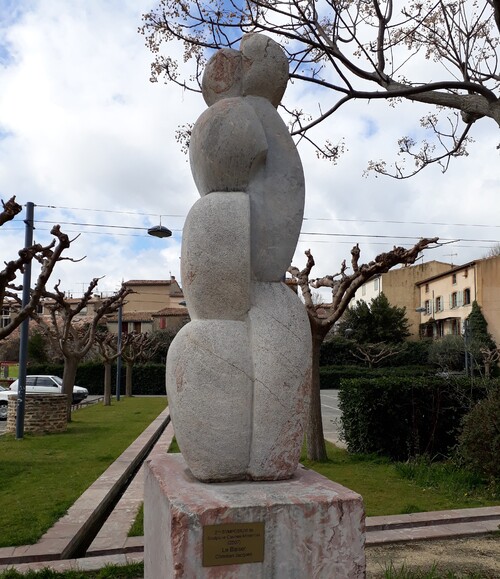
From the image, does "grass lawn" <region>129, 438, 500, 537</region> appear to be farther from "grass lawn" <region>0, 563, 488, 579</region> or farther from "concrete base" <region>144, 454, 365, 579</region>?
"concrete base" <region>144, 454, 365, 579</region>

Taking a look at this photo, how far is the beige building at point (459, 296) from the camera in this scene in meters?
36.8

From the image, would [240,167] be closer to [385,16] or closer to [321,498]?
[321,498]

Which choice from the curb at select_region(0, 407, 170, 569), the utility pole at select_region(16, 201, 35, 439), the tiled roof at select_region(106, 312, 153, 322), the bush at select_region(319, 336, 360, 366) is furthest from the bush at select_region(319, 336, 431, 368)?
the curb at select_region(0, 407, 170, 569)

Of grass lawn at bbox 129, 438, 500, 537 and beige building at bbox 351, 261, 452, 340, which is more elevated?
beige building at bbox 351, 261, 452, 340

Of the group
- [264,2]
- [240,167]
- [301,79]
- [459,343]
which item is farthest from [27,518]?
[459,343]

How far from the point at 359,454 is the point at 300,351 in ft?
24.7

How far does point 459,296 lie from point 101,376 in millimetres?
24037

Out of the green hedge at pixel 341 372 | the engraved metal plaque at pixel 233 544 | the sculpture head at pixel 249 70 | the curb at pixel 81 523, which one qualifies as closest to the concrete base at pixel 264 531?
the engraved metal plaque at pixel 233 544

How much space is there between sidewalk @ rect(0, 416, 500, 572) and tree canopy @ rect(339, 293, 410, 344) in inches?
1292

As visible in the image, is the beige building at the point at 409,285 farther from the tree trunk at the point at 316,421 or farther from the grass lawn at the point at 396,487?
the grass lawn at the point at 396,487

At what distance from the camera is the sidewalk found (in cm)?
509

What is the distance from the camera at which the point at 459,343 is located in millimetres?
34781

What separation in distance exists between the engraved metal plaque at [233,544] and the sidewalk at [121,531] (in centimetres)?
265

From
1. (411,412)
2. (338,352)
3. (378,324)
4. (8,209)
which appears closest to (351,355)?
(338,352)
